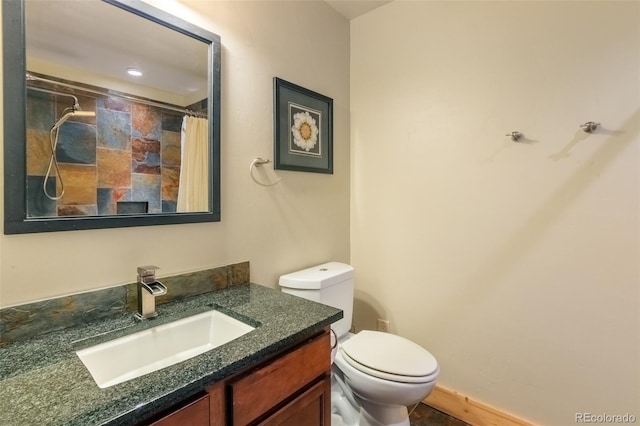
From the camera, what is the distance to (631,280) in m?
1.29

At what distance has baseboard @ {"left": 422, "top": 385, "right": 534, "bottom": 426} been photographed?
159 cm

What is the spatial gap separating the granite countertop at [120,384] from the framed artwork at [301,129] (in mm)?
828

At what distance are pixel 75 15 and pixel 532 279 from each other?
2082 millimetres

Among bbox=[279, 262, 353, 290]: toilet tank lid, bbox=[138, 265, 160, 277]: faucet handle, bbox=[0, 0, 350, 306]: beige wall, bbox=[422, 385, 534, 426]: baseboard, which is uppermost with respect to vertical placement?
bbox=[0, 0, 350, 306]: beige wall

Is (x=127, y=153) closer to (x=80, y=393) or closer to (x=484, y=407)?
(x=80, y=393)

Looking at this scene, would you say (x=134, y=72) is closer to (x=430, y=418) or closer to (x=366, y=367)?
(x=366, y=367)

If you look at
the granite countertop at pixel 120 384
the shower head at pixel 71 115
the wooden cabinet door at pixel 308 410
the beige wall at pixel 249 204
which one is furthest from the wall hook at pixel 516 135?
the shower head at pixel 71 115

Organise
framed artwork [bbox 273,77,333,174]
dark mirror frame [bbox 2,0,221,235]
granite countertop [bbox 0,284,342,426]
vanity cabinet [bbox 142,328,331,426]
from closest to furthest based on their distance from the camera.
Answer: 1. granite countertop [bbox 0,284,342,426]
2. vanity cabinet [bbox 142,328,331,426]
3. dark mirror frame [bbox 2,0,221,235]
4. framed artwork [bbox 273,77,333,174]

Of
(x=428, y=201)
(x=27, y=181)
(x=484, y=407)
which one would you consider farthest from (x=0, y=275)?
(x=484, y=407)

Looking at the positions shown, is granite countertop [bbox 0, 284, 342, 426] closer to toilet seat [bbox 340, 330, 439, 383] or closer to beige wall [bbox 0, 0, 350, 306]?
beige wall [bbox 0, 0, 350, 306]

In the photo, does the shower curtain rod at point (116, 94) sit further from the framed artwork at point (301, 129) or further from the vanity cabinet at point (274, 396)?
the vanity cabinet at point (274, 396)

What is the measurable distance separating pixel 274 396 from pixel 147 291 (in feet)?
1.74

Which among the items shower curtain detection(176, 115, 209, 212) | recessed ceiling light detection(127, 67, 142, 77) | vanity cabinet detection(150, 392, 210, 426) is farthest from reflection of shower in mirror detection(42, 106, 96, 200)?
vanity cabinet detection(150, 392, 210, 426)

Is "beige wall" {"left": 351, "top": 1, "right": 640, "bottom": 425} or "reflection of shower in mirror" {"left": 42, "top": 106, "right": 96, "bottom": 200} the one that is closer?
"reflection of shower in mirror" {"left": 42, "top": 106, "right": 96, "bottom": 200}
